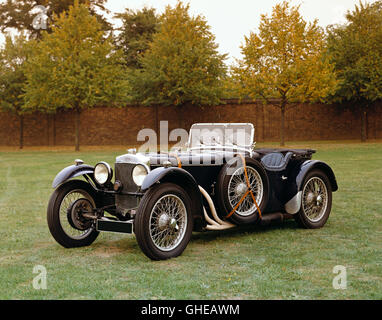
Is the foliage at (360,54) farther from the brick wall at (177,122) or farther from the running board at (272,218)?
the running board at (272,218)

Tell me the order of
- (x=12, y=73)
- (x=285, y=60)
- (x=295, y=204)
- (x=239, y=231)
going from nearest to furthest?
(x=295, y=204), (x=239, y=231), (x=285, y=60), (x=12, y=73)

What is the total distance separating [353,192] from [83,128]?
31000 millimetres

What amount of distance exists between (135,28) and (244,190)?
47.6m

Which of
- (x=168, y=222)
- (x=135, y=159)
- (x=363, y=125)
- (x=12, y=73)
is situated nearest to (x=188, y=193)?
(x=168, y=222)

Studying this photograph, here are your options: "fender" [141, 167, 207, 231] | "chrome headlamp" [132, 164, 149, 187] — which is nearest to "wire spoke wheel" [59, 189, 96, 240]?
"chrome headlamp" [132, 164, 149, 187]

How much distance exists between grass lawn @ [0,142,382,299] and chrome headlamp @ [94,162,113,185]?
2.81 ft

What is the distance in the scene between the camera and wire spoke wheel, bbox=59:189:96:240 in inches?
255

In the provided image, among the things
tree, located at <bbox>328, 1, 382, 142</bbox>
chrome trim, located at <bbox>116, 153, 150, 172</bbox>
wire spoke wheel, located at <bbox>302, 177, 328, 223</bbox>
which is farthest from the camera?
tree, located at <bbox>328, 1, 382, 142</bbox>

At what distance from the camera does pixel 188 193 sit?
630 centimetres

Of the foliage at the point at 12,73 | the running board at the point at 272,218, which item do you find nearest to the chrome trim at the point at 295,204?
the running board at the point at 272,218

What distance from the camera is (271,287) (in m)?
4.69

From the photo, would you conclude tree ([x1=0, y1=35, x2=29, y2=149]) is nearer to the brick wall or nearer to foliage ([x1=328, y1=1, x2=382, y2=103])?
the brick wall

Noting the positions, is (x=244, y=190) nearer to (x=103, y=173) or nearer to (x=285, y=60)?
(x=103, y=173)
